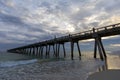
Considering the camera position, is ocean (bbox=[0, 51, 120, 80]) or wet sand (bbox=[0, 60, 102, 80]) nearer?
wet sand (bbox=[0, 60, 102, 80])

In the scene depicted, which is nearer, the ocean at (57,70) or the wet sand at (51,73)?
the wet sand at (51,73)

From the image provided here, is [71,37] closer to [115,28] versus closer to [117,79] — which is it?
[115,28]

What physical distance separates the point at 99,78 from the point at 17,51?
8646cm

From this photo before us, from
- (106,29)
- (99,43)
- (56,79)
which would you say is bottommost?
(56,79)

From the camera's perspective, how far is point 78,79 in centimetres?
1157

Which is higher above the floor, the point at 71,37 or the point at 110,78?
the point at 71,37

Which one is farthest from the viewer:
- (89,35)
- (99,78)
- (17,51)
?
(17,51)

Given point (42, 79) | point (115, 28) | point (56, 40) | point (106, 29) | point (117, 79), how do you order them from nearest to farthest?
point (117, 79), point (42, 79), point (115, 28), point (106, 29), point (56, 40)

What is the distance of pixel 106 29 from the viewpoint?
22.2 m

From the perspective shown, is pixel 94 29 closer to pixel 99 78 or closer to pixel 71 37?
pixel 71 37

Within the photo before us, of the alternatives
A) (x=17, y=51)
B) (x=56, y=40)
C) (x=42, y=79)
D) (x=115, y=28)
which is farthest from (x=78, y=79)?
(x=17, y=51)

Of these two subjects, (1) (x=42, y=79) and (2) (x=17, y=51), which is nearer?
Result: (1) (x=42, y=79)

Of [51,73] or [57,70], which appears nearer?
[51,73]

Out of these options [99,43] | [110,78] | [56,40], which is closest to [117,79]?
[110,78]
